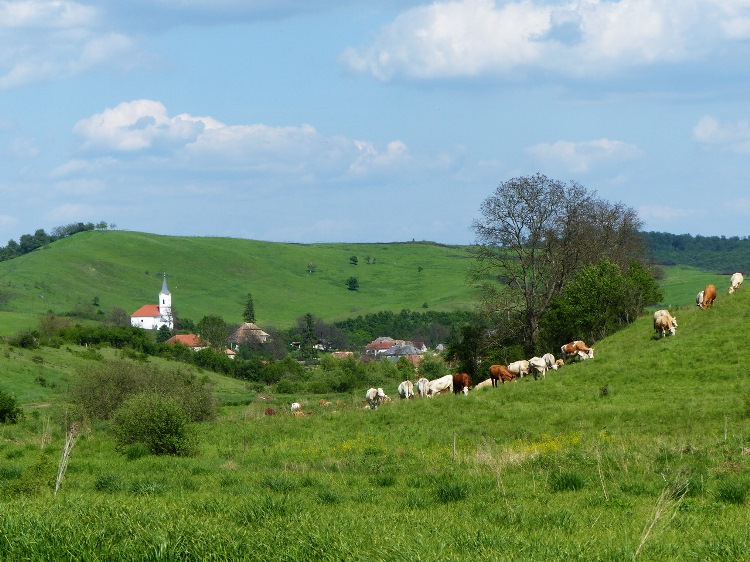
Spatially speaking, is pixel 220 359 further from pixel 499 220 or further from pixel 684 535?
pixel 684 535

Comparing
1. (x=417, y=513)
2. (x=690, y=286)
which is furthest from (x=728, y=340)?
(x=690, y=286)

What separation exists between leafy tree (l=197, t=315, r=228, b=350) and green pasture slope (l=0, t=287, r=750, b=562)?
11963 centimetres

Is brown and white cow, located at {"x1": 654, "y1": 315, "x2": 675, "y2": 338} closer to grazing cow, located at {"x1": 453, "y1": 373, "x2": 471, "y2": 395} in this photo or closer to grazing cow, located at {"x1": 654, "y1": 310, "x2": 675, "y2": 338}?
grazing cow, located at {"x1": 654, "y1": 310, "x2": 675, "y2": 338}

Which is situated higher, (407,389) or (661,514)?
(661,514)

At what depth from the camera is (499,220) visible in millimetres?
60875

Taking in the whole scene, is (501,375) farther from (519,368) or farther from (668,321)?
(668,321)

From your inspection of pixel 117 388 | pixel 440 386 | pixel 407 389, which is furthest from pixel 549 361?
pixel 117 388

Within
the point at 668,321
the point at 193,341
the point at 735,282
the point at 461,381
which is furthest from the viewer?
the point at 193,341

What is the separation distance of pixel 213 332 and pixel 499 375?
127 meters

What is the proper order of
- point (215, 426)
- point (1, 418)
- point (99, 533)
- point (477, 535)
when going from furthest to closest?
point (1, 418) < point (215, 426) < point (477, 535) < point (99, 533)

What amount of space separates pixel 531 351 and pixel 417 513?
49333 millimetres

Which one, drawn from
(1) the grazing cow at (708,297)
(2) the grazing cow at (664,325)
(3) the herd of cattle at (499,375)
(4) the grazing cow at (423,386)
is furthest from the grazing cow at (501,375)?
(1) the grazing cow at (708,297)

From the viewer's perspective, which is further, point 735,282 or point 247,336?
point 247,336

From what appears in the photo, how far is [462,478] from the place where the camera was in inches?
672
